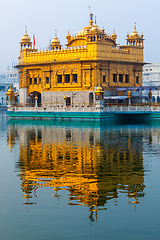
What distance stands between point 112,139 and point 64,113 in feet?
81.6

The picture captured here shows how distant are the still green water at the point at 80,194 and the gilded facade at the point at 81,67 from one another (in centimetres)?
3556

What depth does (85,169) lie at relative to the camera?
1811 centimetres

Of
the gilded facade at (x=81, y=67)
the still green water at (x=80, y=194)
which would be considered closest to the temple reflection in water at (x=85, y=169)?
the still green water at (x=80, y=194)

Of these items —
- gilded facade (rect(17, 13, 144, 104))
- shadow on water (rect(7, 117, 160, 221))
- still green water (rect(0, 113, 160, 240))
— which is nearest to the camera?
still green water (rect(0, 113, 160, 240))

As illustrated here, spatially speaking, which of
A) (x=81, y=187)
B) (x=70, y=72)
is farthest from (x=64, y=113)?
(x=81, y=187)

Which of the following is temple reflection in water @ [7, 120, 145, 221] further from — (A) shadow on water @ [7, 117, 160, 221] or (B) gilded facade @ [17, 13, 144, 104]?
(B) gilded facade @ [17, 13, 144, 104]

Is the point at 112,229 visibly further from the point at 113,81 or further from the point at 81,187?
the point at 113,81

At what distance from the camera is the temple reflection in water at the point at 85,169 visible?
1359 centimetres

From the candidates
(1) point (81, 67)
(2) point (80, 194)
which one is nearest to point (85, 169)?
(2) point (80, 194)

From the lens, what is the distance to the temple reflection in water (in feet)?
44.6

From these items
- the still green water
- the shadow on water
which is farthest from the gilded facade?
the still green water

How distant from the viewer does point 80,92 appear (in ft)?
196

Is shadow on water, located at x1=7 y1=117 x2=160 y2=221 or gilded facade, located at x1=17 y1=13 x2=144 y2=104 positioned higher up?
gilded facade, located at x1=17 y1=13 x2=144 y2=104

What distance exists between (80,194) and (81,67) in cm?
4690
